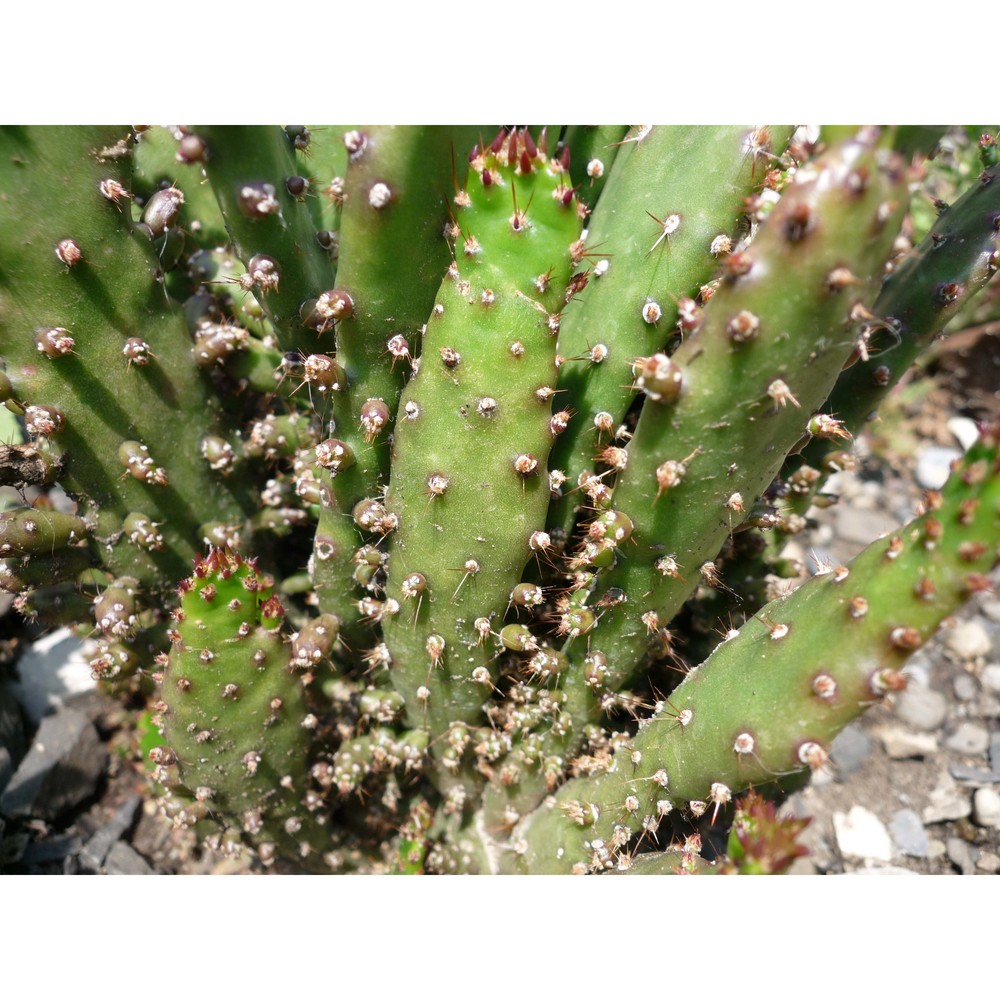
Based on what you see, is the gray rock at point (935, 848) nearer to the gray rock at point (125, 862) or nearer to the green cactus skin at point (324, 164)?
the gray rock at point (125, 862)

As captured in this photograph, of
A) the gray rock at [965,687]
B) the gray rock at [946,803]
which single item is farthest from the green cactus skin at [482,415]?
the gray rock at [965,687]

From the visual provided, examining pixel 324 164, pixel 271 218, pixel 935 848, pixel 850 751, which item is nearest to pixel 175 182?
pixel 324 164

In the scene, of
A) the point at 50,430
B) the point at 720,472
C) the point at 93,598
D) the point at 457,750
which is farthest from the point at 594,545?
the point at 93,598

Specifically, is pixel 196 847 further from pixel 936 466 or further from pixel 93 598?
pixel 936 466

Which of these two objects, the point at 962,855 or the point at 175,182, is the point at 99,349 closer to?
the point at 175,182

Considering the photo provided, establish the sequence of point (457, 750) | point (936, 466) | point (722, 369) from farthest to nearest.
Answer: point (936, 466) → point (457, 750) → point (722, 369)

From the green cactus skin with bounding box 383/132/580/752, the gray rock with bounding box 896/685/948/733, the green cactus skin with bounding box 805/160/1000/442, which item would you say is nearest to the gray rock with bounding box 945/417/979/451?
the gray rock with bounding box 896/685/948/733

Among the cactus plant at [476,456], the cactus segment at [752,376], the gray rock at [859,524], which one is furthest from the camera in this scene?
the gray rock at [859,524]
